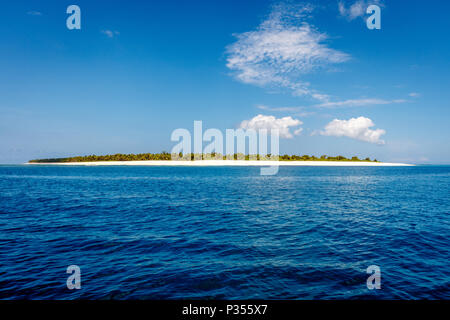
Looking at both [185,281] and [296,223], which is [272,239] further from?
[185,281]

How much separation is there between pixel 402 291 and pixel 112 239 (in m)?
18.8

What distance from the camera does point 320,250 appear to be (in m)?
17.2

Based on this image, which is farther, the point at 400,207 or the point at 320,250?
the point at 400,207

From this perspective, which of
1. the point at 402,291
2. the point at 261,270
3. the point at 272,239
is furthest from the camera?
the point at 272,239

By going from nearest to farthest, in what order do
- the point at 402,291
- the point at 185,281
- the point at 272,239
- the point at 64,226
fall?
1. the point at 402,291
2. the point at 185,281
3. the point at 272,239
4. the point at 64,226

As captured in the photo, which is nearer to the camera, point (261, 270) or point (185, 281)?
point (185, 281)

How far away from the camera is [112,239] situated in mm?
19734

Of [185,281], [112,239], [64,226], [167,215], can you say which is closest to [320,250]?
[185,281]

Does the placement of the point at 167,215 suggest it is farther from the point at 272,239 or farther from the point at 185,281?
the point at 185,281
